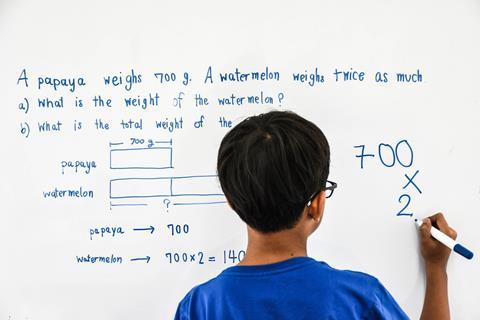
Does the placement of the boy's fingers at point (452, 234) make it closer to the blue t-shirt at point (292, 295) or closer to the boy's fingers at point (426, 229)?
the boy's fingers at point (426, 229)

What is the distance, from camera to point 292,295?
0.62 m

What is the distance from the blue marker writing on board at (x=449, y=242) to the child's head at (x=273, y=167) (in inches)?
13.3

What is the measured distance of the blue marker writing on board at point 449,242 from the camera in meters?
0.82

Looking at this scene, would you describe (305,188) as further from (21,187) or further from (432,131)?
(21,187)

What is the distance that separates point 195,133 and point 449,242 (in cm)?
51

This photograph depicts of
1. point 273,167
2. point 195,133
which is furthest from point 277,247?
point 195,133

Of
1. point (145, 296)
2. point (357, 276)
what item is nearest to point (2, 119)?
point (145, 296)

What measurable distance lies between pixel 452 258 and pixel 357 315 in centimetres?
36

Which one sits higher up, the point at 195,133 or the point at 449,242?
the point at 195,133

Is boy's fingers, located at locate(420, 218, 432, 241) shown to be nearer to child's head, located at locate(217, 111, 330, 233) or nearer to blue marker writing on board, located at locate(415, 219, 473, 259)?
blue marker writing on board, located at locate(415, 219, 473, 259)

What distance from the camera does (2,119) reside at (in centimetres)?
92

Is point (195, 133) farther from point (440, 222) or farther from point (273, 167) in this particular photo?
point (440, 222)

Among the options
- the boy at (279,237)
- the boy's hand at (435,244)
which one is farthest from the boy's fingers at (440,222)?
the boy at (279,237)

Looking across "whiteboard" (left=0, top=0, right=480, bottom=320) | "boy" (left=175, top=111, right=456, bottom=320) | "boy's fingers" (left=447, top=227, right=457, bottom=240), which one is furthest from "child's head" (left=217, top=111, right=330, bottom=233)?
"boy's fingers" (left=447, top=227, right=457, bottom=240)
